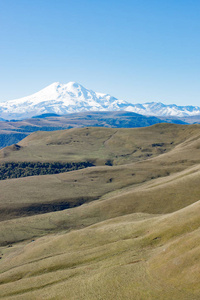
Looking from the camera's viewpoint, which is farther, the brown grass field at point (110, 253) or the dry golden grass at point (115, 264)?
the brown grass field at point (110, 253)

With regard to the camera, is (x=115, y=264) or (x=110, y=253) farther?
(x=110, y=253)

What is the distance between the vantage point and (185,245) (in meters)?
69.4

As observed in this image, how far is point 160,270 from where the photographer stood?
65.4 m

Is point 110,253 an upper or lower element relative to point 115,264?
lower

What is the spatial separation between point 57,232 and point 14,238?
18.2 meters

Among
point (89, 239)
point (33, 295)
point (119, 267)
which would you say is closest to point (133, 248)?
point (119, 267)

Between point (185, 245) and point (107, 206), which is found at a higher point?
point (185, 245)

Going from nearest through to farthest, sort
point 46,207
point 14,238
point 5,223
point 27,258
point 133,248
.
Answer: point 133,248
point 27,258
point 14,238
point 5,223
point 46,207

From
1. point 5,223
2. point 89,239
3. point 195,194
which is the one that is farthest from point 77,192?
point 89,239

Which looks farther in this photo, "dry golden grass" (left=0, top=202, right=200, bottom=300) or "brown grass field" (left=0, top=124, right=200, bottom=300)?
"brown grass field" (left=0, top=124, right=200, bottom=300)

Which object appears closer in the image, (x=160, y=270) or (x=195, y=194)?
(x=160, y=270)

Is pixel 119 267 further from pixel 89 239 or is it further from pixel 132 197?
pixel 132 197

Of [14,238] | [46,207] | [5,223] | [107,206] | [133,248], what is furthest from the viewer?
[46,207]

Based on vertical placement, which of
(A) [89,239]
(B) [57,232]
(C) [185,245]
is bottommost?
(B) [57,232]
